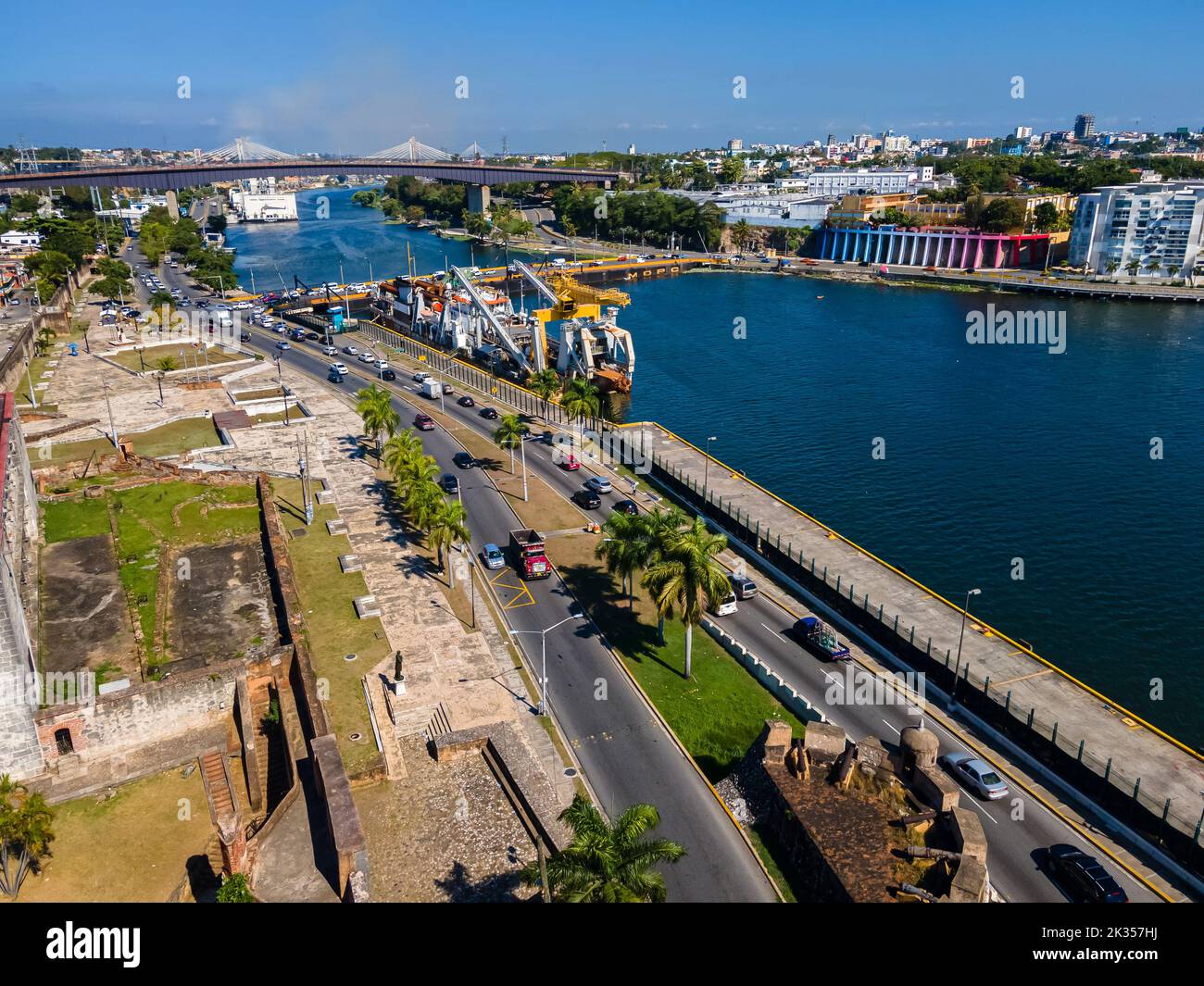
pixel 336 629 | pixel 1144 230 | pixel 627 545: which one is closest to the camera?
pixel 627 545

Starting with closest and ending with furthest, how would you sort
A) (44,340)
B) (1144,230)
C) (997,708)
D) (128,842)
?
(128,842) → (997,708) → (44,340) → (1144,230)

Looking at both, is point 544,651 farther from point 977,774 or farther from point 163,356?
point 163,356

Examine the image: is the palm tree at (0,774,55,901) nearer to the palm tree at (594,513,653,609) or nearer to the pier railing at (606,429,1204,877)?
the palm tree at (594,513,653,609)

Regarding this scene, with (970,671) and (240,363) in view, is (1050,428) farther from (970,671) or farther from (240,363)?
(240,363)

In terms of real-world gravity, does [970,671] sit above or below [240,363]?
below

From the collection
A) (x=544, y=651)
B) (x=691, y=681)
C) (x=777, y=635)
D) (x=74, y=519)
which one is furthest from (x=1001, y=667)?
(x=74, y=519)
